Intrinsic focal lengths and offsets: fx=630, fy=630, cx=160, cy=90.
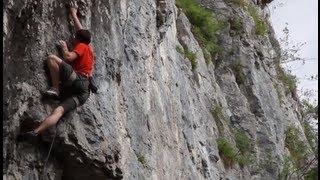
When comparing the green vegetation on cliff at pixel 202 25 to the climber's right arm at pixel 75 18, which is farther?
the green vegetation on cliff at pixel 202 25

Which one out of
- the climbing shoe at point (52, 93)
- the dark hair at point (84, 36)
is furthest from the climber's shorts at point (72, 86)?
the dark hair at point (84, 36)

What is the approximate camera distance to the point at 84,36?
9930mm

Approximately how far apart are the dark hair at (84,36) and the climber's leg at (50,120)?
4.45 ft

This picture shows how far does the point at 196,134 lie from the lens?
1521cm

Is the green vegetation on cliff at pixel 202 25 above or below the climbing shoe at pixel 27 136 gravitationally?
above

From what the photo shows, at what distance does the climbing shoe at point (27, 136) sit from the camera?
8.80 meters

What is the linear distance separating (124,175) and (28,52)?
2722mm

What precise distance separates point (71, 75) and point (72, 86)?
0.17m

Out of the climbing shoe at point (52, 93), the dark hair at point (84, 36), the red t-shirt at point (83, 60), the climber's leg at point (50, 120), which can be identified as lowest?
the climber's leg at point (50, 120)

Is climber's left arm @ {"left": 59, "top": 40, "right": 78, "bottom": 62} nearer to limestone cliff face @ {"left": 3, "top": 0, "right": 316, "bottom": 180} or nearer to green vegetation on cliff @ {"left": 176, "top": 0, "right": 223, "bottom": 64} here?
limestone cliff face @ {"left": 3, "top": 0, "right": 316, "bottom": 180}

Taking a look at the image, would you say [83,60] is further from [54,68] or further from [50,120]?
[50,120]

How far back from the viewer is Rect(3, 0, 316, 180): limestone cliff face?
30.3ft

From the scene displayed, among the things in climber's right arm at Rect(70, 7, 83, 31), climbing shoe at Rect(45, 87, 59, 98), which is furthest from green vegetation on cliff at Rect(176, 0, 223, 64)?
climbing shoe at Rect(45, 87, 59, 98)

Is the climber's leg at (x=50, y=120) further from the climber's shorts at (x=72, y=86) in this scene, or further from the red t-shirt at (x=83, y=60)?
the red t-shirt at (x=83, y=60)
